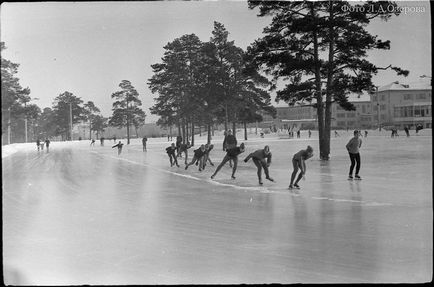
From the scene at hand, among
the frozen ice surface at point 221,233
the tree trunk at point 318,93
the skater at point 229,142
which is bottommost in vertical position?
the frozen ice surface at point 221,233

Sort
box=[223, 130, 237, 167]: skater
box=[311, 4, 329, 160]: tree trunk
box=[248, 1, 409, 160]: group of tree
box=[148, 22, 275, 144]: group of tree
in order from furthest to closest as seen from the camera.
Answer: box=[148, 22, 275, 144]: group of tree, box=[311, 4, 329, 160]: tree trunk, box=[223, 130, 237, 167]: skater, box=[248, 1, 409, 160]: group of tree

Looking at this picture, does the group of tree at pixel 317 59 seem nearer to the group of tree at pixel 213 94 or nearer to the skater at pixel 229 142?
the group of tree at pixel 213 94

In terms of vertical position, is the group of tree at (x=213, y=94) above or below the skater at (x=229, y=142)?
above

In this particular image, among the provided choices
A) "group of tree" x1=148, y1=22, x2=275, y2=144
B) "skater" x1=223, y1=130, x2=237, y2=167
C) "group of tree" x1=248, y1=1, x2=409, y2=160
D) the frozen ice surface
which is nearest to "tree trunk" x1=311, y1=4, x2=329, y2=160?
"group of tree" x1=248, y1=1, x2=409, y2=160

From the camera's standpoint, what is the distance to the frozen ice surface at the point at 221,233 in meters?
5.04

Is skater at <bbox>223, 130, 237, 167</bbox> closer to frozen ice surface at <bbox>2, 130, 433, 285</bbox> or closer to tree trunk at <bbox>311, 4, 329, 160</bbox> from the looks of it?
frozen ice surface at <bbox>2, 130, 433, 285</bbox>

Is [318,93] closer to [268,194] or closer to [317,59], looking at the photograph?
[317,59]

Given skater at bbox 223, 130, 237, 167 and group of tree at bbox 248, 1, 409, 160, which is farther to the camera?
skater at bbox 223, 130, 237, 167

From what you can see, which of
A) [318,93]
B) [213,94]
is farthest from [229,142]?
[213,94]

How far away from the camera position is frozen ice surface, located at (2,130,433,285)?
5.04 metres

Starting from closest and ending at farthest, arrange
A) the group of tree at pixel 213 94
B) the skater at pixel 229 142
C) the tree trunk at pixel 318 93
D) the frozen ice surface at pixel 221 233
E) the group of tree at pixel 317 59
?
the frozen ice surface at pixel 221 233 → the group of tree at pixel 317 59 → the skater at pixel 229 142 → the tree trunk at pixel 318 93 → the group of tree at pixel 213 94

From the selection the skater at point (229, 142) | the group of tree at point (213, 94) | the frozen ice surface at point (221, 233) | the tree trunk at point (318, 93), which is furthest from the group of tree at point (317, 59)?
the frozen ice surface at point (221, 233)

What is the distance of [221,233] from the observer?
6773mm

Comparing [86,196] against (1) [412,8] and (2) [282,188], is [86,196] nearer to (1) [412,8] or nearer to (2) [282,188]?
(2) [282,188]
